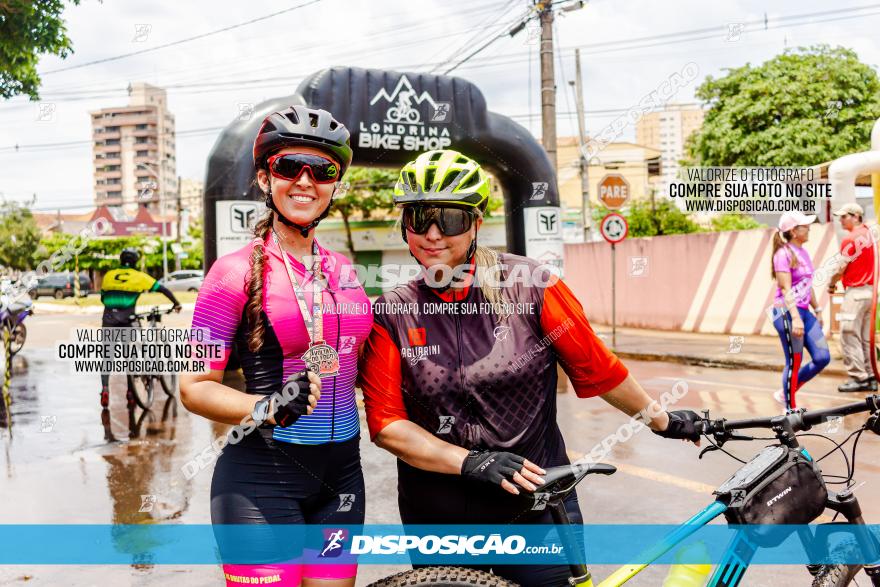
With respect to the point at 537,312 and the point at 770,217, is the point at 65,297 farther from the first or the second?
the point at 537,312

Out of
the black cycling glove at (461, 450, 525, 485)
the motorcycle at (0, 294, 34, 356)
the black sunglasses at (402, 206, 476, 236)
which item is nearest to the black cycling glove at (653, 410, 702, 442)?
the black cycling glove at (461, 450, 525, 485)

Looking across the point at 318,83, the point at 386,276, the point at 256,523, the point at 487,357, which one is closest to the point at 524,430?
the point at 487,357

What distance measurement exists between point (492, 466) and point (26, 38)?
1196 centimetres

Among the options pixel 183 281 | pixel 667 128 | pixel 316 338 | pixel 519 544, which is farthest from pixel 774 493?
pixel 667 128

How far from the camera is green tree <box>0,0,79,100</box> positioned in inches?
421

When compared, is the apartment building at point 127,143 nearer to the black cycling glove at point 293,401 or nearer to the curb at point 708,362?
the curb at point 708,362

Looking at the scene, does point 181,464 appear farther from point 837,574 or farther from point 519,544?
point 837,574

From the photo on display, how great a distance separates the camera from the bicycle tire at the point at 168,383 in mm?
9988

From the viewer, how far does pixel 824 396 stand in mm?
8781

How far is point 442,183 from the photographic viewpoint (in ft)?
7.81

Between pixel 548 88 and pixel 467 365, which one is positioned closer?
pixel 467 365

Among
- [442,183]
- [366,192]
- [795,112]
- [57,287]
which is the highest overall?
[795,112]

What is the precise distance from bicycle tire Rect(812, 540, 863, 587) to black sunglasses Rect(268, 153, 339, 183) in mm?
2104

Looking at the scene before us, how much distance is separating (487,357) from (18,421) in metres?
8.77
